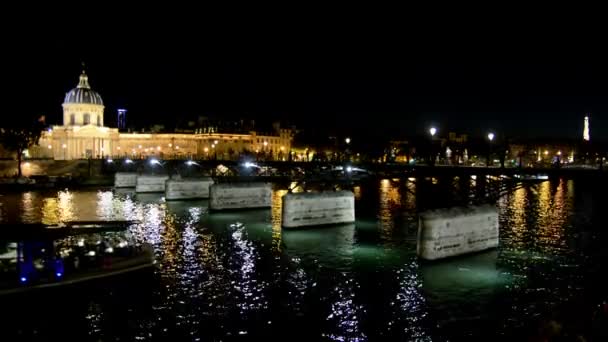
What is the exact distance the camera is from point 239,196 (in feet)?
219

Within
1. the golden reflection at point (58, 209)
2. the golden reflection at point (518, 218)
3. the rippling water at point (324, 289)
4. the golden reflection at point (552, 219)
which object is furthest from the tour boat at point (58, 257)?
the golden reflection at point (552, 219)

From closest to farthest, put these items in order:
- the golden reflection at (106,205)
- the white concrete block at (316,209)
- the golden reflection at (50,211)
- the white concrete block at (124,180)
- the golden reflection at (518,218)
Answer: the golden reflection at (518,218) < the white concrete block at (316,209) < the golden reflection at (50,211) < the golden reflection at (106,205) < the white concrete block at (124,180)

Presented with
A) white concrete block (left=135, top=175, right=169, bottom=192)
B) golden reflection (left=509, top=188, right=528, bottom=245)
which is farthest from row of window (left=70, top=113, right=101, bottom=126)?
golden reflection (left=509, top=188, right=528, bottom=245)

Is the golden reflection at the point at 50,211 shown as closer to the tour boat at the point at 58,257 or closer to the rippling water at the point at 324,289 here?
the rippling water at the point at 324,289

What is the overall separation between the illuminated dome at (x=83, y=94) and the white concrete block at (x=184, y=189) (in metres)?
132

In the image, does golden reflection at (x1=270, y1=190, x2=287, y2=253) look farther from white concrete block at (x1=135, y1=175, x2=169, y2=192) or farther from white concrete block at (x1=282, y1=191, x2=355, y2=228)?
white concrete block at (x1=135, y1=175, x2=169, y2=192)

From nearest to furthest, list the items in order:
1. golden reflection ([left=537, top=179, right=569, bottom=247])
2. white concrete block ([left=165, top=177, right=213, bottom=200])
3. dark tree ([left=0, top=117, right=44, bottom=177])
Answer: golden reflection ([left=537, top=179, right=569, bottom=247]), white concrete block ([left=165, top=177, right=213, bottom=200]), dark tree ([left=0, top=117, right=44, bottom=177])

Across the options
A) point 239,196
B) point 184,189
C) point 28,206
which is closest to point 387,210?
point 239,196

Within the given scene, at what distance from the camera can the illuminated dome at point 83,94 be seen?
632 feet

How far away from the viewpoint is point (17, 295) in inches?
1121

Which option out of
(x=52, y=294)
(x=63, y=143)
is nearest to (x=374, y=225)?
(x=52, y=294)

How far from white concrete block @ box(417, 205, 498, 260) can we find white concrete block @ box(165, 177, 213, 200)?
47574 millimetres

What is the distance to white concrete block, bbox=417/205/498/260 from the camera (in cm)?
3697

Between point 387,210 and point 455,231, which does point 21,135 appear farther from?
point 455,231
